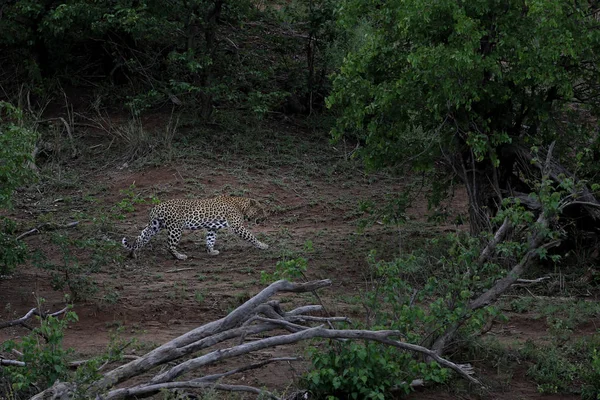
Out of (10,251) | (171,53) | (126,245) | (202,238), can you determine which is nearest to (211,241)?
(202,238)

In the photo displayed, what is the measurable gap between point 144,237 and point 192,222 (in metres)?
0.74

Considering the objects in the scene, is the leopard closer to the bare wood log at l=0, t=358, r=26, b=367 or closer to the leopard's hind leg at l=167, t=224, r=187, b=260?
the leopard's hind leg at l=167, t=224, r=187, b=260

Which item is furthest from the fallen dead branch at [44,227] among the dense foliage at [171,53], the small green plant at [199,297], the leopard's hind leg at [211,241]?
the dense foliage at [171,53]

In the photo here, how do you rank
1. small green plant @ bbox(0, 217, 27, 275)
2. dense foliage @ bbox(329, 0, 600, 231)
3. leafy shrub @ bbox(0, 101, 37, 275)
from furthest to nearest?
1. dense foliage @ bbox(329, 0, 600, 231)
2. small green plant @ bbox(0, 217, 27, 275)
3. leafy shrub @ bbox(0, 101, 37, 275)

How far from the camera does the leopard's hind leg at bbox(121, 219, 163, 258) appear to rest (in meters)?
13.6

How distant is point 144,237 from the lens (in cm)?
1369

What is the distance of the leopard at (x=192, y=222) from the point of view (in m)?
13.8

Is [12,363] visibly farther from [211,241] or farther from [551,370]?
[211,241]

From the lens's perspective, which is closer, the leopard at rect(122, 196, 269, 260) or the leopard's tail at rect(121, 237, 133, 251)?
the leopard's tail at rect(121, 237, 133, 251)

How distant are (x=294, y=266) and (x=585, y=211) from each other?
5.57m

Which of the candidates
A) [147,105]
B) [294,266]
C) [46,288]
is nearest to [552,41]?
[294,266]

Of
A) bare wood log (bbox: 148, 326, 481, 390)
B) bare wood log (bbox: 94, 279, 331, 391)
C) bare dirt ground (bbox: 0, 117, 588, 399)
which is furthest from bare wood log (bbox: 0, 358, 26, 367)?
bare dirt ground (bbox: 0, 117, 588, 399)

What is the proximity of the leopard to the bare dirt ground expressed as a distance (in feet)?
0.65

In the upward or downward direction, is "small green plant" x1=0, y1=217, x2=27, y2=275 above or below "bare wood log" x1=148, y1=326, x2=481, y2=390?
below
